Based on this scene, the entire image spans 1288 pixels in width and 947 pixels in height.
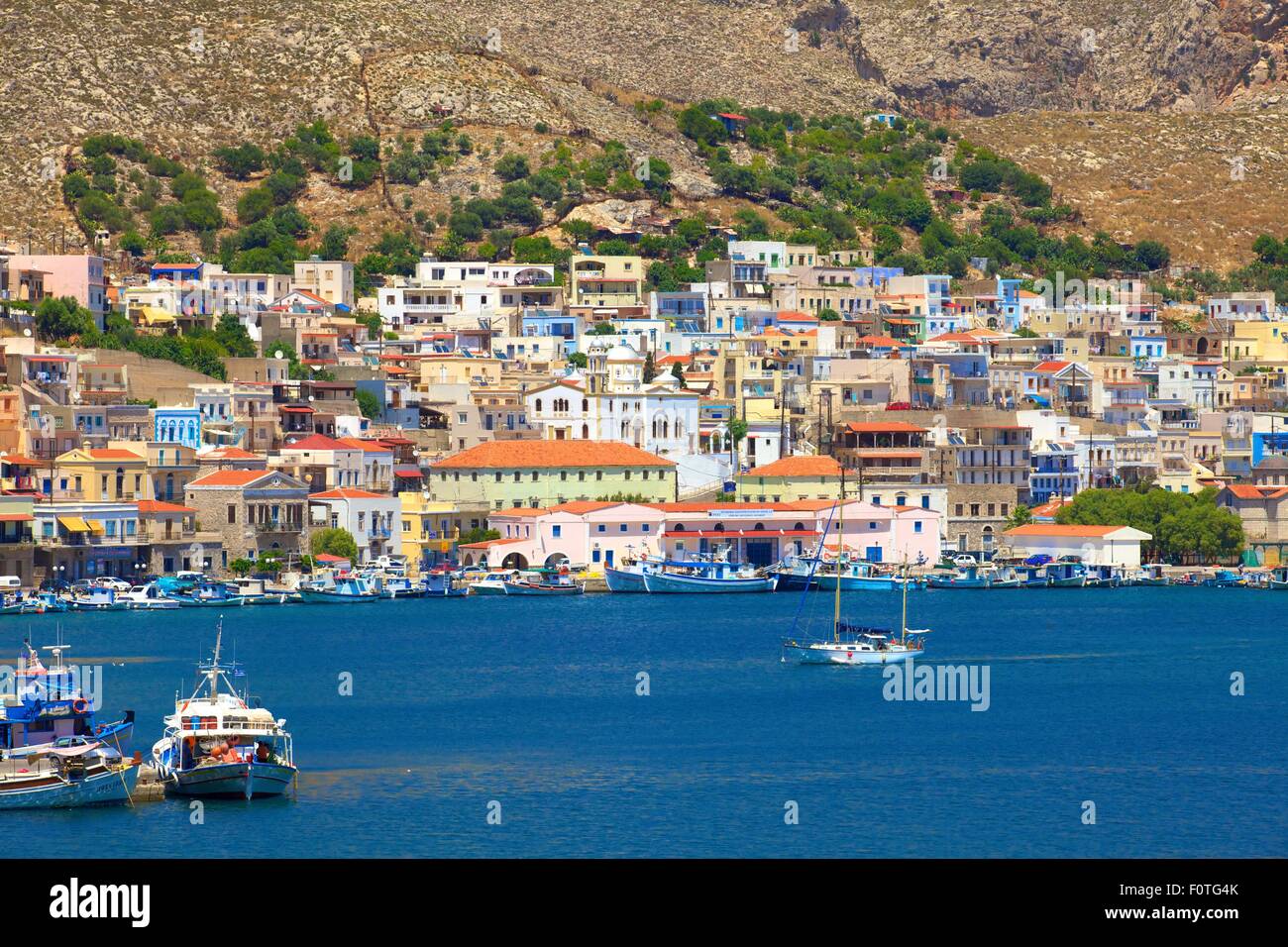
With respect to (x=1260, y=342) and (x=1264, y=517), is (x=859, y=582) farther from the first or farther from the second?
(x=1260, y=342)

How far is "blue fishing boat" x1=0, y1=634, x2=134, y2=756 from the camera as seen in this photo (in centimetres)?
4025

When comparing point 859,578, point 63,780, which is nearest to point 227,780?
point 63,780

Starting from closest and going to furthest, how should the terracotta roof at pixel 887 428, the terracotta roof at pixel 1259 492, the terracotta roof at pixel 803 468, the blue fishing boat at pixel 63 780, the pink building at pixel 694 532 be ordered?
the blue fishing boat at pixel 63 780, the pink building at pixel 694 532, the terracotta roof at pixel 803 468, the terracotta roof at pixel 1259 492, the terracotta roof at pixel 887 428

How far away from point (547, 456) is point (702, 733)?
51319mm

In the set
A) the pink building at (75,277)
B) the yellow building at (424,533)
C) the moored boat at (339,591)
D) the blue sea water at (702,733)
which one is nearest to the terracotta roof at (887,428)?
the yellow building at (424,533)

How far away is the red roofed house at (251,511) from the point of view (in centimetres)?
9306

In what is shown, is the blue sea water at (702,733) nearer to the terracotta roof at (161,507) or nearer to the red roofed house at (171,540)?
the red roofed house at (171,540)

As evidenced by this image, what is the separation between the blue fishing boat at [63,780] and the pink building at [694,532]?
58901mm

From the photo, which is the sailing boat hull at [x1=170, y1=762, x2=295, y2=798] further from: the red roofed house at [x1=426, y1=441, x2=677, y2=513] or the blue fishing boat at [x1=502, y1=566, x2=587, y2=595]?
the red roofed house at [x1=426, y1=441, x2=677, y2=513]

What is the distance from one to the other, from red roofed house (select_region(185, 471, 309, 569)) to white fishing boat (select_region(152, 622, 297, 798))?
52744 mm

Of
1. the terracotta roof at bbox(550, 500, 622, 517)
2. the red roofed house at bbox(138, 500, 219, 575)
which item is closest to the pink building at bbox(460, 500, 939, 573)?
the terracotta roof at bbox(550, 500, 622, 517)

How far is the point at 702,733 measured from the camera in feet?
171

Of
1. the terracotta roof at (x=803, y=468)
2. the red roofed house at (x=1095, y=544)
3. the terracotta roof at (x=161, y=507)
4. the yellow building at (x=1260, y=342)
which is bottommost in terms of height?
the red roofed house at (x=1095, y=544)
